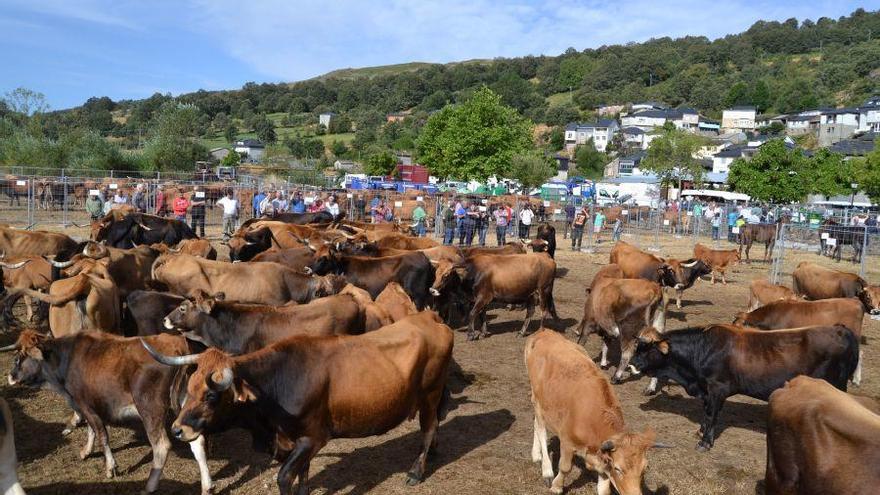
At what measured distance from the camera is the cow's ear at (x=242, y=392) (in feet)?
17.0

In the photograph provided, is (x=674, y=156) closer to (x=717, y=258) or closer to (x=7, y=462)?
(x=717, y=258)

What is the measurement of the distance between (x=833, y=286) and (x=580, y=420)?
10.7 meters

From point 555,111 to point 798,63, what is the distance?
63.1m

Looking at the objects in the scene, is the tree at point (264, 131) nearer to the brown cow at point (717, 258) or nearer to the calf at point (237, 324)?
the brown cow at point (717, 258)

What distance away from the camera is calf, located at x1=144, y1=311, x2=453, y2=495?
512 cm

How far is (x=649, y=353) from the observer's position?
8.12 meters

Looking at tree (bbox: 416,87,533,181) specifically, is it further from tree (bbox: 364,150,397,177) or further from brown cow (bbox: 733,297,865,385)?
brown cow (bbox: 733,297,865,385)

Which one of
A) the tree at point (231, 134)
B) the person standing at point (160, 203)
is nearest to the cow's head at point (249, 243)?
the person standing at point (160, 203)

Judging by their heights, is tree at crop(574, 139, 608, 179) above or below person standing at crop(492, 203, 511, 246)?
above

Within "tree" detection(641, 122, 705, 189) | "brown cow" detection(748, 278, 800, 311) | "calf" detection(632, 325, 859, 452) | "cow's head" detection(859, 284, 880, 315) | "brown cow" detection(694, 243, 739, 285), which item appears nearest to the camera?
"calf" detection(632, 325, 859, 452)

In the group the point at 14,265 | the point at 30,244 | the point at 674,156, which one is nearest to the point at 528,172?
the point at 674,156

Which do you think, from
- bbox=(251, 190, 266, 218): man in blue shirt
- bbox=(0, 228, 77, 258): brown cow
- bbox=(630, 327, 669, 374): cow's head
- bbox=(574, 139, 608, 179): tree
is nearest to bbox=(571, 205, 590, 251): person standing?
bbox=(251, 190, 266, 218): man in blue shirt

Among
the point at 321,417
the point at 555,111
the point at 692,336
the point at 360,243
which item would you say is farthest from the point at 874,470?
the point at 555,111

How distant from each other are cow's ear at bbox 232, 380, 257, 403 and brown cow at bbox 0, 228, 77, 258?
30.7ft
